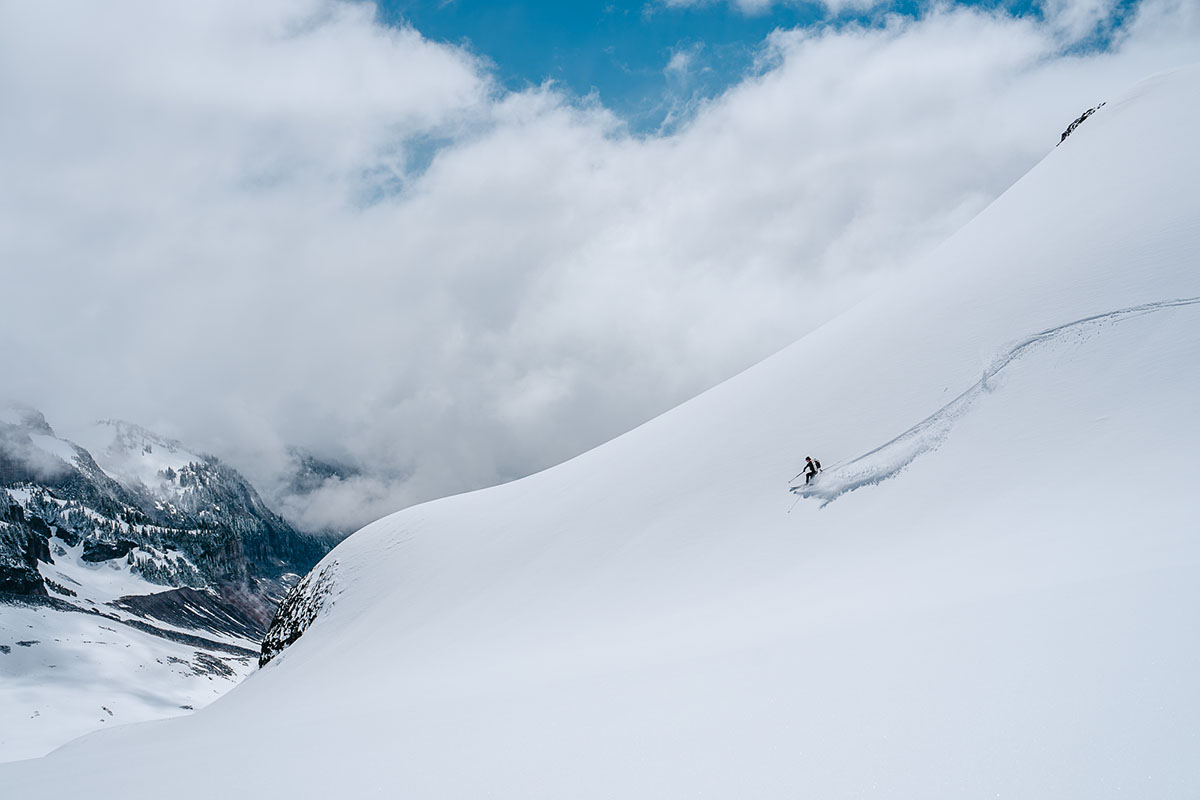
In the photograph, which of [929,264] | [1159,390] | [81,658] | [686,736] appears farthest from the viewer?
[81,658]

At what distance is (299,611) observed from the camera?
98.7 ft

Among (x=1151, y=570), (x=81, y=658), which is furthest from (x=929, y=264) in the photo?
(x=81, y=658)

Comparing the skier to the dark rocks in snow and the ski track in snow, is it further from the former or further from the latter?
the dark rocks in snow

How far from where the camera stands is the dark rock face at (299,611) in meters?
28.7

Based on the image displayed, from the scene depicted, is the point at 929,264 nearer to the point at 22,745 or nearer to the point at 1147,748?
the point at 1147,748

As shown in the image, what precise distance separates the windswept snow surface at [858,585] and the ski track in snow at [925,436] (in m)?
0.09

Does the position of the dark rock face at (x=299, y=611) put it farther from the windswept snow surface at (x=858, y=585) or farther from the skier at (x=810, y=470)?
the skier at (x=810, y=470)

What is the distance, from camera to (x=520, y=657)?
14.0 meters

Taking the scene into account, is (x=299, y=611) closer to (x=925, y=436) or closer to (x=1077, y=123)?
(x=925, y=436)

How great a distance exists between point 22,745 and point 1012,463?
142 metres

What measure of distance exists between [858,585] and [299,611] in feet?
88.8

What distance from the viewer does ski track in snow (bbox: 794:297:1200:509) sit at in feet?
50.8

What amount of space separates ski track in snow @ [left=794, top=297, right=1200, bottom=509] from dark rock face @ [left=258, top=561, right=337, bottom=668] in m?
22.5

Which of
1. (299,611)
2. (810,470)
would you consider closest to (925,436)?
(810,470)
